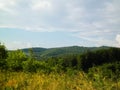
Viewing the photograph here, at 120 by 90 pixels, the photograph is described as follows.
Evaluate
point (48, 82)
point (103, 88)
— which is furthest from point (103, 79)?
point (48, 82)

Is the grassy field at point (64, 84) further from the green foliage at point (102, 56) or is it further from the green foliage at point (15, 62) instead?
the green foliage at point (102, 56)

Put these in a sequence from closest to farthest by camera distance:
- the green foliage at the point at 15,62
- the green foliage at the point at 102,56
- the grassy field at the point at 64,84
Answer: the grassy field at the point at 64,84 → the green foliage at the point at 15,62 → the green foliage at the point at 102,56

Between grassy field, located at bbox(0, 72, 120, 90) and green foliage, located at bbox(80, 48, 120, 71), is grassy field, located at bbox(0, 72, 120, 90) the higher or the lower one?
the higher one

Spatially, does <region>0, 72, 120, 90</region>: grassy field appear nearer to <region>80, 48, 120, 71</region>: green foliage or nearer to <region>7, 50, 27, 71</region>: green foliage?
<region>7, 50, 27, 71</region>: green foliage

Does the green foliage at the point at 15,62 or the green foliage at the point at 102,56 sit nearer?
the green foliage at the point at 15,62

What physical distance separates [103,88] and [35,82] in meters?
2.03

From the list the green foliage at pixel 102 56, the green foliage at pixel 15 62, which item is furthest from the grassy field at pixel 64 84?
the green foliage at pixel 102 56

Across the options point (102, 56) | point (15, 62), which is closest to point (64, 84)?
point (15, 62)

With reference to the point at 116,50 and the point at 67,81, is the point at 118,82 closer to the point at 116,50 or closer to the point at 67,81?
the point at 67,81

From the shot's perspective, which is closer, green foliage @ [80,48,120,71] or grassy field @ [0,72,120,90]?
grassy field @ [0,72,120,90]

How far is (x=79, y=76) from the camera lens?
27.0 feet

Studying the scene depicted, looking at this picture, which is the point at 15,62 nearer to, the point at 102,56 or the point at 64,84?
the point at 64,84

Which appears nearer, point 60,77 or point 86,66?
point 60,77

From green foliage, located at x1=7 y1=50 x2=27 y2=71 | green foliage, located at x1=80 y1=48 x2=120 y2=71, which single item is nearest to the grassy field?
green foliage, located at x1=7 y1=50 x2=27 y2=71
